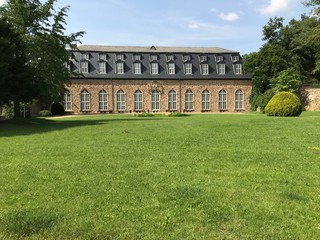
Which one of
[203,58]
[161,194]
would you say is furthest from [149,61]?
[161,194]

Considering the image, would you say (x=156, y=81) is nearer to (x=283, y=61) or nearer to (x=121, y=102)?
(x=121, y=102)

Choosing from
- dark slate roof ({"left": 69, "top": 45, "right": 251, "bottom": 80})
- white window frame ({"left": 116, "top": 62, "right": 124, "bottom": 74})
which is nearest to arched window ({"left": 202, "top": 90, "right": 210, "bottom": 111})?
dark slate roof ({"left": 69, "top": 45, "right": 251, "bottom": 80})

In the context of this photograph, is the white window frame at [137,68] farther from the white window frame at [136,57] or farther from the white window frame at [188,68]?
the white window frame at [188,68]

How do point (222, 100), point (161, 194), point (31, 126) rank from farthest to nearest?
1. point (222, 100)
2. point (31, 126)
3. point (161, 194)

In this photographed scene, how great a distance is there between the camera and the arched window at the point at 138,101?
5041 centimetres

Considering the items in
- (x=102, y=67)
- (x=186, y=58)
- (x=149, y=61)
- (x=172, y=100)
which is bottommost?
(x=172, y=100)

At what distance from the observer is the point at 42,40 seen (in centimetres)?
2372

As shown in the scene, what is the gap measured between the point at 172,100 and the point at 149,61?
645 centimetres

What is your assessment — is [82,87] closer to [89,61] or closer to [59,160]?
[89,61]

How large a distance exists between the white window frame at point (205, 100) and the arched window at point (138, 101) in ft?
29.5

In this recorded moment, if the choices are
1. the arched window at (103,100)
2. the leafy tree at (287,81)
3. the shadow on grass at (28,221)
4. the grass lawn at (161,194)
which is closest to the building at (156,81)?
the arched window at (103,100)

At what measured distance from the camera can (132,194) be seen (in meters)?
5.05

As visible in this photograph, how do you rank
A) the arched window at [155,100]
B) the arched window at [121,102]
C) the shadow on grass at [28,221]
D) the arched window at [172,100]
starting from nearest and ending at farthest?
1. the shadow on grass at [28,221]
2. the arched window at [121,102]
3. the arched window at [155,100]
4. the arched window at [172,100]

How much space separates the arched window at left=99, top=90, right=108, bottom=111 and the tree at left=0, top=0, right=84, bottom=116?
2380 centimetres
